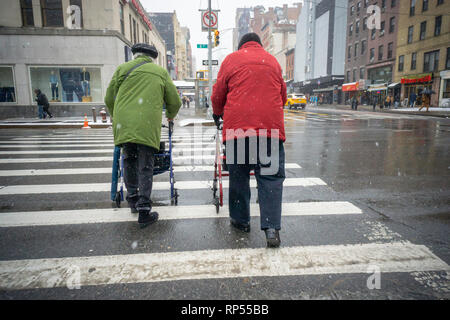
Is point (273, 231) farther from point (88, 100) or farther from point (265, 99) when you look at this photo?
point (88, 100)

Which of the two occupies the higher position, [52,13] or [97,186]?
[52,13]

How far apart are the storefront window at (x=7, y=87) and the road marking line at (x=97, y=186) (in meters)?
20.2

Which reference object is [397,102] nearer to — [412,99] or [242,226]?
[412,99]

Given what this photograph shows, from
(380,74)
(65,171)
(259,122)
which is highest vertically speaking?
(380,74)

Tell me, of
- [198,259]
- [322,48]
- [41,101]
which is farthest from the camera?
[322,48]

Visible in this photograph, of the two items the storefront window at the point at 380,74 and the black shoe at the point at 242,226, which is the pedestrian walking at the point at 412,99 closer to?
the storefront window at the point at 380,74

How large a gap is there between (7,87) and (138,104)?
917 inches

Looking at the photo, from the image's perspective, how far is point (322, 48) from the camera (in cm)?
6156

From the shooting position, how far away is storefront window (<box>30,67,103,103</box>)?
69.9ft

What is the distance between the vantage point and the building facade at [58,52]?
20.3 meters

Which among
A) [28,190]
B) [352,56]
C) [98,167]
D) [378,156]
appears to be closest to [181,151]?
[98,167]

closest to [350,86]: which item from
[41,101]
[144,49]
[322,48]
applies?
[322,48]

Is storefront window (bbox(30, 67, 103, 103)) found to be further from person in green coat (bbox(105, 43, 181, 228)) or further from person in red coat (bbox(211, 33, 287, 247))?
person in red coat (bbox(211, 33, 287, 247))

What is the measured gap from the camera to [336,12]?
56000mm
